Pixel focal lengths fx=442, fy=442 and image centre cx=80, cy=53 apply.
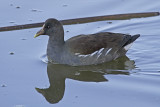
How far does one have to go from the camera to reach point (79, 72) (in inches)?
359

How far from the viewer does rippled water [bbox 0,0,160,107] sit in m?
7.78

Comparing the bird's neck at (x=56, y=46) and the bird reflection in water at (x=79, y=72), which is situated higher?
the bird's neck at (x=56, y=46)

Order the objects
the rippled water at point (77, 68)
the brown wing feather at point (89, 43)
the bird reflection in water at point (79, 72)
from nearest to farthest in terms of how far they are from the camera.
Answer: the rippled water at point (77, 68)
the bird reflection in water at point (79, 72)
the brown wing feather at point (89, 43)

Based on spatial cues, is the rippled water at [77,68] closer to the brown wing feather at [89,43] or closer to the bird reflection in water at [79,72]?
the bird reflection in water at [79,72]

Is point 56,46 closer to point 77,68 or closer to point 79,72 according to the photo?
point 77,68

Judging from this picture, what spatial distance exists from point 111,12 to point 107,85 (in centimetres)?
357

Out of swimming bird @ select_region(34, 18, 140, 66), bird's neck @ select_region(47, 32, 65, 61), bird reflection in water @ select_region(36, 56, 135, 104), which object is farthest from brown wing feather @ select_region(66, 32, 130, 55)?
bird reflection in water @ select_region(36, 56, 135, 104)

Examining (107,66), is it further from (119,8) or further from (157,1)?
(157,1)

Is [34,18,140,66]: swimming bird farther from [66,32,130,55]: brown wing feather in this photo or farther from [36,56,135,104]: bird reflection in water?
[36,56,135,104]: bird reflection in water

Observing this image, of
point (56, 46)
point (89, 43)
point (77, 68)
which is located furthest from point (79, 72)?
point (56, 46)

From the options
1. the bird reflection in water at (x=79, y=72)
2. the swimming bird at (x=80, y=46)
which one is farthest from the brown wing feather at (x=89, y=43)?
the bird reflection in water at (x=79, y=72)

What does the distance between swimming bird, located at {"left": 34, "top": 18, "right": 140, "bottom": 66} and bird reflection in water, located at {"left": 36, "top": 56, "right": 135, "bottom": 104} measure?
0.15 metres

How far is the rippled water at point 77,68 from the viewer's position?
778cm

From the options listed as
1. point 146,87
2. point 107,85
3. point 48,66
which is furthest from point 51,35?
point 146,87
